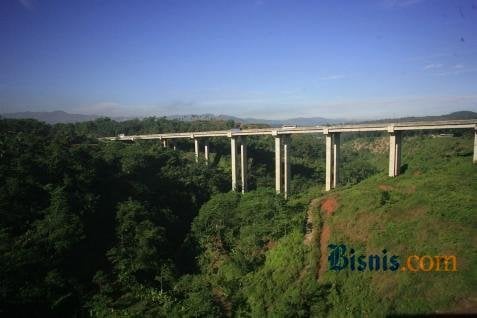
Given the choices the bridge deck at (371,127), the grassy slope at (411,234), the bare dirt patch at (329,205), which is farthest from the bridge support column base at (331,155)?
the bare dirt patch at (329,205)

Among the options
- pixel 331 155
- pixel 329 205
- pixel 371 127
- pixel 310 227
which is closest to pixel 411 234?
pixel 310 227

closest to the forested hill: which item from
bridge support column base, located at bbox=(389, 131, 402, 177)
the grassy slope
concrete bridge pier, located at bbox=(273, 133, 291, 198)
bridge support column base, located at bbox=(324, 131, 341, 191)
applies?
the grassy slope

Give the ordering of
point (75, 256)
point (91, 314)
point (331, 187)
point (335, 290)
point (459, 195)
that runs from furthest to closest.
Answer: point (331, 187) < point (75, 256) < point (459, 195) < point (91, 314) < point (335, 290)

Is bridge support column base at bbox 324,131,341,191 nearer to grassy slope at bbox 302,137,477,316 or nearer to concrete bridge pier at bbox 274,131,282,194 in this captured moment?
grassy slope at bbox 302,137,477,316

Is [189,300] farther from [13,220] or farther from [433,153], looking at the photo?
[433,153]

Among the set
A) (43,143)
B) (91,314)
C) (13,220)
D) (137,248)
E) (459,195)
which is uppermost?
(43,143)

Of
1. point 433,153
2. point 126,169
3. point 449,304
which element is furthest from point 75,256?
point 433,153

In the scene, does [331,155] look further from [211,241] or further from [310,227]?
[211,241]
